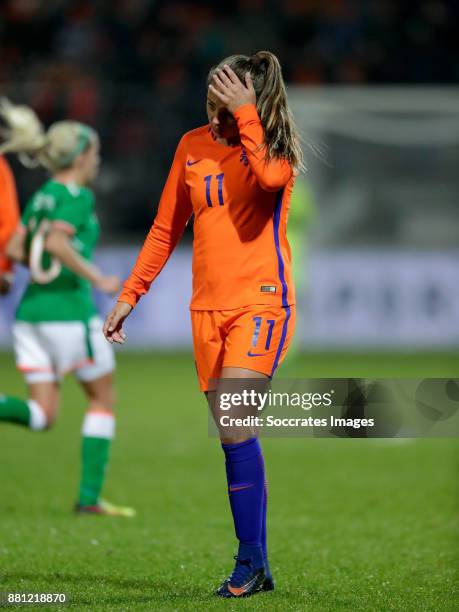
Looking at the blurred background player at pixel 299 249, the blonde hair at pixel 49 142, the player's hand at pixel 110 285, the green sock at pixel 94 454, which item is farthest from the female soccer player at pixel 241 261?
the blurred background player at pixel 299 249

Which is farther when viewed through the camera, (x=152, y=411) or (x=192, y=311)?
(x=152, y=411)

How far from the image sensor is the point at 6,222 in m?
7.86

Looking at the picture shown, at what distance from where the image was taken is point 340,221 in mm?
18047

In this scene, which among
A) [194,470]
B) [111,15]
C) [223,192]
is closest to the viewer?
[223,192]

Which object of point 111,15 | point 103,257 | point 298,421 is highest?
point 111,15

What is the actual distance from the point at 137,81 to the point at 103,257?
3976 millimetres

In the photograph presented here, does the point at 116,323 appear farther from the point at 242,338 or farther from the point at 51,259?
the point at 51,259

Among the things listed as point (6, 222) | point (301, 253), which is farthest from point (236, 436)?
point (301, 253)

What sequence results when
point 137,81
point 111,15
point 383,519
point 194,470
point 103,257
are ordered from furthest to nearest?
point 111,15
point 137,81
point 103,257
point 194,470
point 383,519

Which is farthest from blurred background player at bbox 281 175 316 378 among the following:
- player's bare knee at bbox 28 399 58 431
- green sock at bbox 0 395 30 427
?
green sock at bbox 0 395 30 427

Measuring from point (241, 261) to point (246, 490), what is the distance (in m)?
0.91

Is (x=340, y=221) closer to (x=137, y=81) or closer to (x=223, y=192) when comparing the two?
(x=137, y=81)

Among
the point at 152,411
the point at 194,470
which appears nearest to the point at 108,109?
the point at 152,411

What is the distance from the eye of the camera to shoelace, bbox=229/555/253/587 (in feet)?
16.4
